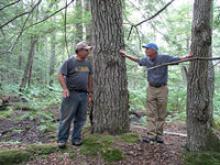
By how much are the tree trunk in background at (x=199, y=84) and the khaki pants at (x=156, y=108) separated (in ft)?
2.48

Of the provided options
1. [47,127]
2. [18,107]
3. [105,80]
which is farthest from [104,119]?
[18,107]

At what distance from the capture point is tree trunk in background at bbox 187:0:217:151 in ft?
17.4

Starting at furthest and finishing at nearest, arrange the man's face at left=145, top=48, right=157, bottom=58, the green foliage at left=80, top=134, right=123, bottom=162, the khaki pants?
the khaki pants → the man's face at left=145, top=48, right=157, bottom=58 → the green foliage at left=80, top=134, right=123, bottom=162

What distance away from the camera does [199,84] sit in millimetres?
5480

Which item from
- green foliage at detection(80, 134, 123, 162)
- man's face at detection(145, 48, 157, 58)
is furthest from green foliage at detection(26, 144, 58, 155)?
man's face at detection(145, 48, 157, 58)

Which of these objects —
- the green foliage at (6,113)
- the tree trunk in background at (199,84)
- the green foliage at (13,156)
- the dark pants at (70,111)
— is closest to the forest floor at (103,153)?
the green foliage at (13,156)

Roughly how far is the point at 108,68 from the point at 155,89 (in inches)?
40.2

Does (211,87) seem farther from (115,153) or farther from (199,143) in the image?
(115,153)

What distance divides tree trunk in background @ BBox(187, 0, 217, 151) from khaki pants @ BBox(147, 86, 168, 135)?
0.76 m

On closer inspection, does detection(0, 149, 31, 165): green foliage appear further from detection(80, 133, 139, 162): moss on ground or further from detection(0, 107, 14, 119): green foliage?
detection(0, 107, 14, 119): green foliage

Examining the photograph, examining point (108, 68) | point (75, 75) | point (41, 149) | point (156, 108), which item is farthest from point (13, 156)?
point (156, 108)

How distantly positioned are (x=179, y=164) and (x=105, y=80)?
1.99 meters

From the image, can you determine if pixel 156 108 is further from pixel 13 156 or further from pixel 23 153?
pixel 13 156

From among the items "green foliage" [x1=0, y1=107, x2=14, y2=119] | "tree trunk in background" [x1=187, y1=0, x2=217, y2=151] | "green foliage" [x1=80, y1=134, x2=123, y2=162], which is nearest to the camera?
"tree trunk in background" [x1=187, y1=0, x2=217, y2=151]
